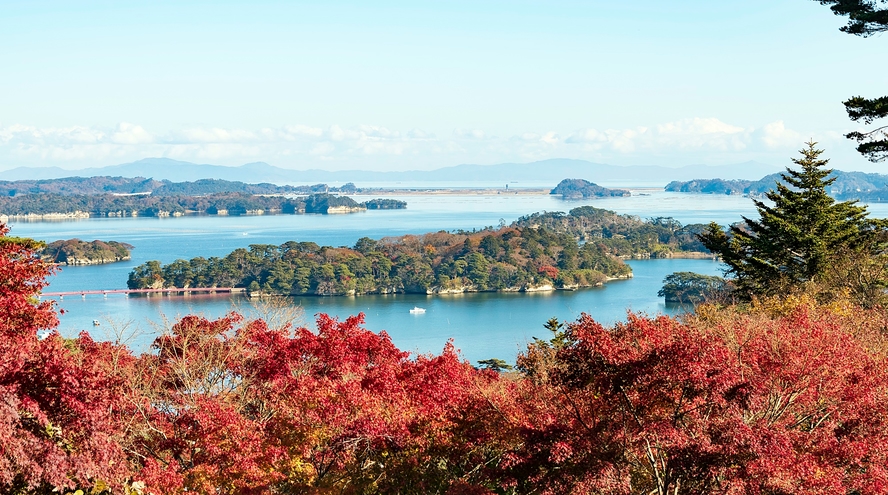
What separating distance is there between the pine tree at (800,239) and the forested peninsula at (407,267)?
39.5 m

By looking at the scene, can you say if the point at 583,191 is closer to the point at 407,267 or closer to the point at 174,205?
the point at 174,205

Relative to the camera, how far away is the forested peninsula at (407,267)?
5669 centimetres

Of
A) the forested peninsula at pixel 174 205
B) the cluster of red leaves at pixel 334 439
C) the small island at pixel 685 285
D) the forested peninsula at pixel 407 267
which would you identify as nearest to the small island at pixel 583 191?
the forested peninsula at pixel 174 205

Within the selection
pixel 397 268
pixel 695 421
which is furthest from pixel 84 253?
pixel 695 421

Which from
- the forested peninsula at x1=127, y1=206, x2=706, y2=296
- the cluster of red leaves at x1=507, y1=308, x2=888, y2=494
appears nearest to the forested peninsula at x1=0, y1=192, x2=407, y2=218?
the forested peninsula at x1=127, y1=206, x2=706, y2=296

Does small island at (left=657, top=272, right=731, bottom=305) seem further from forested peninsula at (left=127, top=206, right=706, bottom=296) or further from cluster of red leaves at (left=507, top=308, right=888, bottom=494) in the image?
cluster of red leaves at (left=507, top=308, right=888, bottom=494)

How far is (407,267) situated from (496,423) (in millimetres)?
53588

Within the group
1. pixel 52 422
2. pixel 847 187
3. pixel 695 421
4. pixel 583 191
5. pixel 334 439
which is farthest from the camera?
pixel 583 191

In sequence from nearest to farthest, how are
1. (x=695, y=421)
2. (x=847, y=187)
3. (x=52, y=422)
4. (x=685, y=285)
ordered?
(x=52, y=422) < (x=695, y=421) < (x=685, y=285) < (x=847, y=187)

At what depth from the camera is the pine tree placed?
1766 cm

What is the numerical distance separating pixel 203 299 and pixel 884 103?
45711 millimetres

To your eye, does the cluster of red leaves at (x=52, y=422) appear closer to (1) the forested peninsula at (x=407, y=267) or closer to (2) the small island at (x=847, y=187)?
(1) the forested peninsula at (x=407, y=267)

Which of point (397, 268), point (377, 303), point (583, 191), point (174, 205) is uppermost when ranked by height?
point (583, 191)

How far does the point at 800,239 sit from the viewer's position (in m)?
17.8
